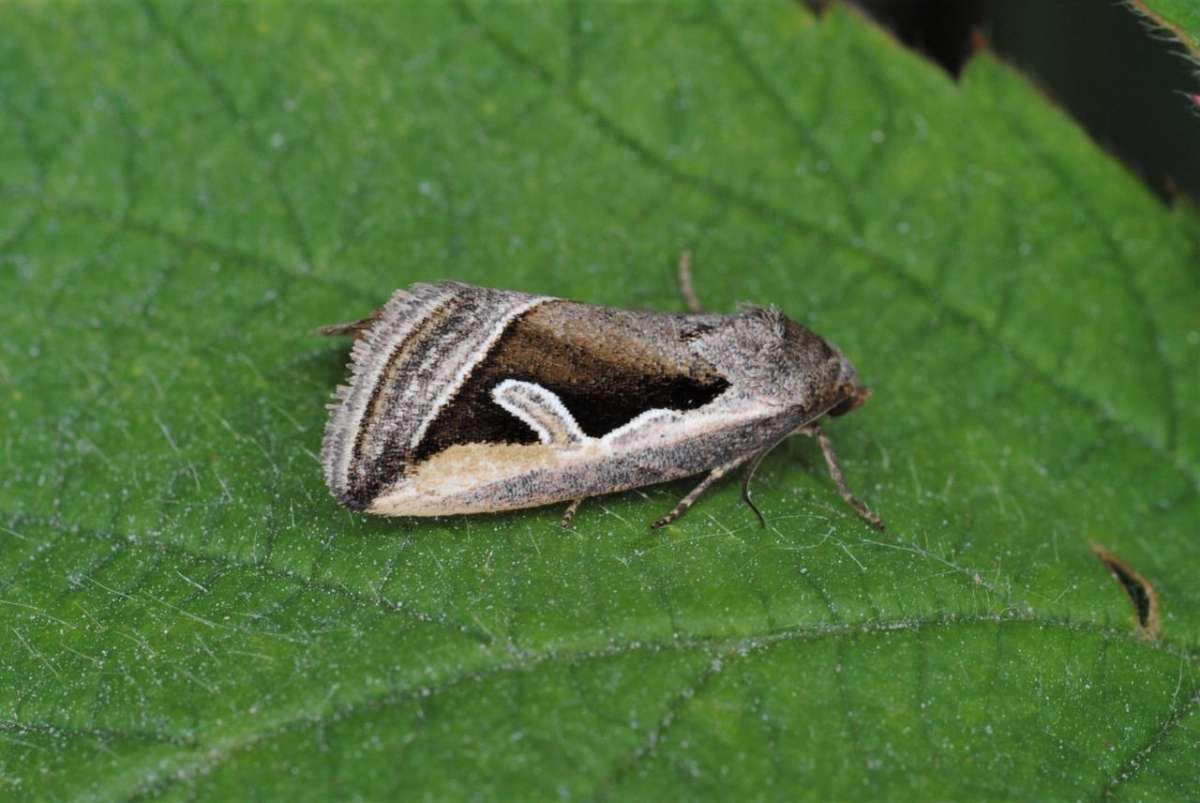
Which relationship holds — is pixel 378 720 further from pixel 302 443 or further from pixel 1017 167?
pixel 1017 167

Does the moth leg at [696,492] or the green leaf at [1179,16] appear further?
the green leaf at [1179,16]

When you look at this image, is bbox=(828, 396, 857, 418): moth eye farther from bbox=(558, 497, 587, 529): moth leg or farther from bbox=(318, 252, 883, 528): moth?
bbox=(558, 497, 587, 529): moth leg

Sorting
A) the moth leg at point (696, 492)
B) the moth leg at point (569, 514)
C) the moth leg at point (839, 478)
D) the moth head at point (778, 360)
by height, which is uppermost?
the moth head at point (778, 360)

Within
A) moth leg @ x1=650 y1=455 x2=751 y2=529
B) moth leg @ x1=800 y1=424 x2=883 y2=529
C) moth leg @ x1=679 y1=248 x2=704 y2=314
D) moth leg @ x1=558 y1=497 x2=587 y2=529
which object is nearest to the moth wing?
moth leg @ x1=558 y1=497 x2=587 y2=529

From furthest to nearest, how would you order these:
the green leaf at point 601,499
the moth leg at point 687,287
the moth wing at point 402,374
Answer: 1. the moth leg at point 687,287
2. the moth wing at point 402,374
3. the green leaf at point 601,499

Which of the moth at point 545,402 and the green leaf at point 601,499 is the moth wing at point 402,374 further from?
the green leaf at point 601,499

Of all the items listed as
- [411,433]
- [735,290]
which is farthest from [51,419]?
[735,290]

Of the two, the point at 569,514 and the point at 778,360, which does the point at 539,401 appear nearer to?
the point at 569,514

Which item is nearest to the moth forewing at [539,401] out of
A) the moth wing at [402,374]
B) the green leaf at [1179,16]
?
the moth wing at [402,374]

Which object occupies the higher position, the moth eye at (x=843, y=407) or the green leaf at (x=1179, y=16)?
the green leaf at (x=1179, y=16)
